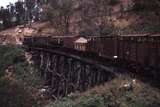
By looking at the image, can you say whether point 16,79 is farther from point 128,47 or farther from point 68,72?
point 128,47

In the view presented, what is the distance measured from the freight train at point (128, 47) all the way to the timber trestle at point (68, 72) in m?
1.05

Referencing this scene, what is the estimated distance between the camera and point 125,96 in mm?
18219

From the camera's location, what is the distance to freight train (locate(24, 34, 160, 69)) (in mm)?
19928

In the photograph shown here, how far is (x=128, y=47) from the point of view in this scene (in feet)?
75.0

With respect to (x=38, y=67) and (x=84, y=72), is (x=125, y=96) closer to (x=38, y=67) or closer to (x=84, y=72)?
(x=84, y=72)

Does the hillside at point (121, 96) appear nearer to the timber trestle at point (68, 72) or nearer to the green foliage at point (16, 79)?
the timber trestle at point (68, 72)

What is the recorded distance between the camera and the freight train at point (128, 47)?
19928 millimetres

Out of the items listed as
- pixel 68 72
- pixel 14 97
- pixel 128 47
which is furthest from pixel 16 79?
pixel 128 47

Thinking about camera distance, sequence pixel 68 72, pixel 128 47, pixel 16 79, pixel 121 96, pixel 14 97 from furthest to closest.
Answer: pixel 16 79 → pixel 68 72 → pixel 14 97 → pixel 128 47 → pixel 121 96

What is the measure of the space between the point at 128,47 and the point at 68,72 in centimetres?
898

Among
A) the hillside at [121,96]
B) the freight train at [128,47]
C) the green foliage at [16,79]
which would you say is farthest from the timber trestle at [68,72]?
the hillside at [121,96]

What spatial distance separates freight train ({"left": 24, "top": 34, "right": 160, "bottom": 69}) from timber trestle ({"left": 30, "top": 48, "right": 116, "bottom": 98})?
1.05 metres

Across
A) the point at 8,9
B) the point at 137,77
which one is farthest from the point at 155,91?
the point at 8,9

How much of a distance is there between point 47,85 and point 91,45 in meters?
7.51
